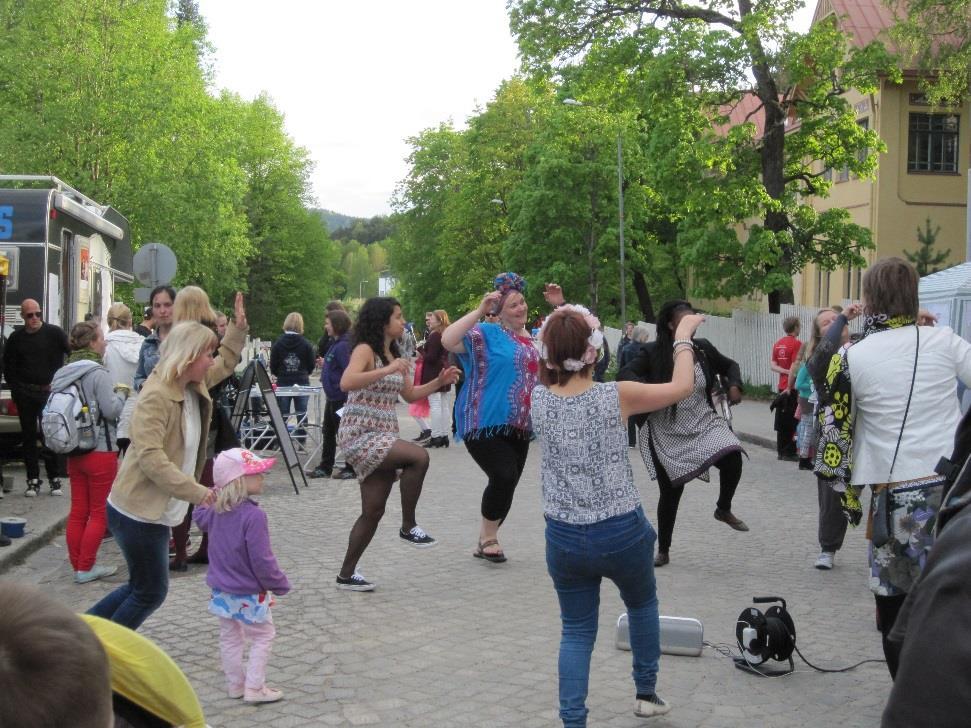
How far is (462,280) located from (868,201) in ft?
87.3

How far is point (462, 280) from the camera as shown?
61.2 m

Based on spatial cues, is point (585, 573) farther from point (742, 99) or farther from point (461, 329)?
point (742, 99)

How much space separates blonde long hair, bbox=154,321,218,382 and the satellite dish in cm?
1233

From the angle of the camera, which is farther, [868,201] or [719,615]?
[868,201]

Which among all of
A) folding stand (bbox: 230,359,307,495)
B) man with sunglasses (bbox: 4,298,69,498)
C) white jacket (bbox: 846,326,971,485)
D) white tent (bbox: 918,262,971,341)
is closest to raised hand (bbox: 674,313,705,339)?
white jacket (bbox: 846,326,971,485)

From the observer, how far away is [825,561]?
857 centimetres

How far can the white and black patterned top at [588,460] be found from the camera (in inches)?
186

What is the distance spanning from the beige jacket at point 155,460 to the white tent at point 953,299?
10.6 metres

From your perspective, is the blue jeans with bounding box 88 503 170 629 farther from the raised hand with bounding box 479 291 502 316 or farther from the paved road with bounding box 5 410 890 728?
the raised hand with bounding box 479 291 502 316

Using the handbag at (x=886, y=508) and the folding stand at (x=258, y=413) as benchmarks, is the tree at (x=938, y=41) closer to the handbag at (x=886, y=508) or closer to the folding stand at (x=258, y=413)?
the folding stand at (x=258, y=413)

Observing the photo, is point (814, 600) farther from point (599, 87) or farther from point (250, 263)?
point (250, 263)

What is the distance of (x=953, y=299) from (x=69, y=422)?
10629 millimetres

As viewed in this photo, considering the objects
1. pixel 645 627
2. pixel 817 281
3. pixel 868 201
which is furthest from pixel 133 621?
pixel 817 281

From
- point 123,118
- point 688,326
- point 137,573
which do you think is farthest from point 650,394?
→ point 123,118
